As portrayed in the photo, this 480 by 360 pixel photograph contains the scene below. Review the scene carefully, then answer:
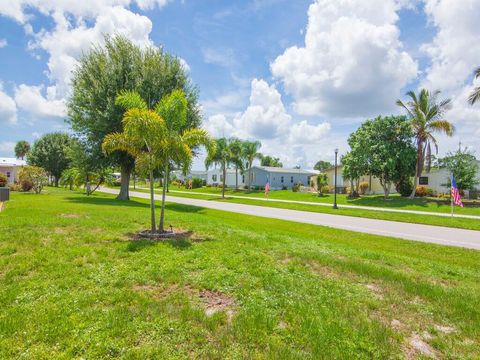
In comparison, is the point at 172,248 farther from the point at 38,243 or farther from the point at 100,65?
the point at 100,65

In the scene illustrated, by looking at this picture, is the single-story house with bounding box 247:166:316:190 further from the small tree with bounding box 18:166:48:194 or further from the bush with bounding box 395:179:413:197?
the small tree with bounding box 18:166:48:194

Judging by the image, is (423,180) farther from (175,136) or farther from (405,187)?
(175,136)

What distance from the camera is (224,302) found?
4398 mm

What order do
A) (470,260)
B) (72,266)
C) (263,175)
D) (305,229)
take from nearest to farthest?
(72,266), (470,260), (305,229), (263,175)

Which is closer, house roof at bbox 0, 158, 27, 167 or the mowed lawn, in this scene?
the mowed lawn

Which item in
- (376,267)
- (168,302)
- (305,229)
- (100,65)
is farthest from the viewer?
(100,65)

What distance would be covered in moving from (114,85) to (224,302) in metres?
20.4

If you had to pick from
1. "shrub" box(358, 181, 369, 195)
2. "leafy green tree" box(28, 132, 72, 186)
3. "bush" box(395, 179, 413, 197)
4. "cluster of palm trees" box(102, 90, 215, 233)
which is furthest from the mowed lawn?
"leafy green tree" box(28, 132, 72, 186)

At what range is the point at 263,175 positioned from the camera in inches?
2082

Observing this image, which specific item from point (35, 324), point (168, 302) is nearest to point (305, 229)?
point (168, 302)

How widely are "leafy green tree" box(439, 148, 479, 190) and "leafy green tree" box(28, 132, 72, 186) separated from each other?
47.5 metres

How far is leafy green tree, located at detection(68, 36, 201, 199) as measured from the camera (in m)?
20.3

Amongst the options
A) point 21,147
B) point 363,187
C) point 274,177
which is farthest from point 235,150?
point 21,147

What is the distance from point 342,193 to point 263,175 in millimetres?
16188
